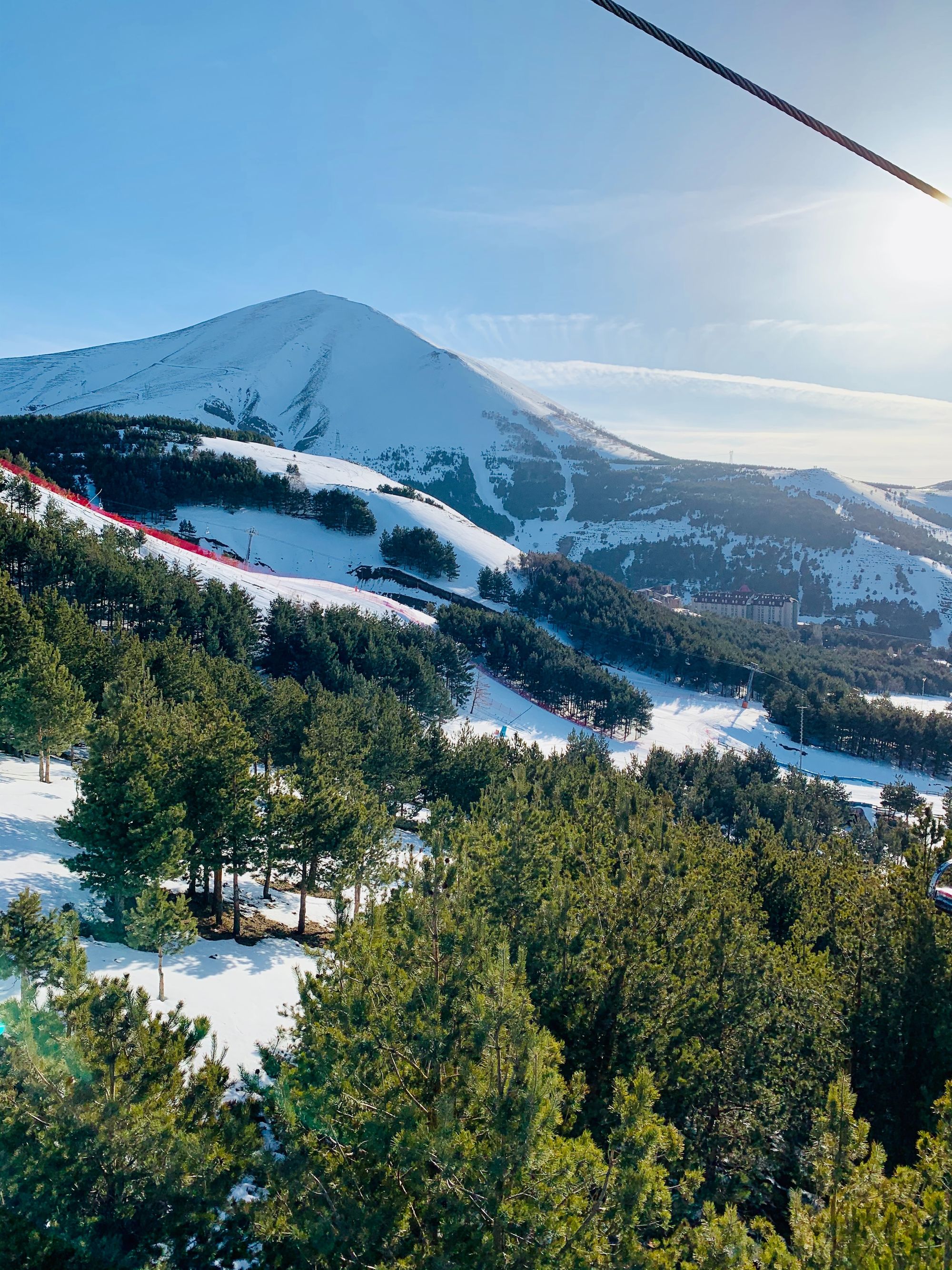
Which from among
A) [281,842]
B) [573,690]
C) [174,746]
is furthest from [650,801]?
[573,690]

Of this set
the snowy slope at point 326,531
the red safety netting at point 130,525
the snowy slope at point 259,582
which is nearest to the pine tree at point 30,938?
the snowy slope at point 259,582

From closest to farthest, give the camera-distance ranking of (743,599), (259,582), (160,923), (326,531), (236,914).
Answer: (160,923), (236,914), (259,582), (326,531), (743,599)

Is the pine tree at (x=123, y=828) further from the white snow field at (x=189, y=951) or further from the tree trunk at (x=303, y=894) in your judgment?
the tree trunk at (x=303, y=894)

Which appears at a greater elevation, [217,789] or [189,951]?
[217,789]

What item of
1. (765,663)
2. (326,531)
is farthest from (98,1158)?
(326,531)

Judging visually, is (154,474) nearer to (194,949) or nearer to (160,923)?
(194,949)

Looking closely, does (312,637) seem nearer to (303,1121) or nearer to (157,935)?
(157,935)
